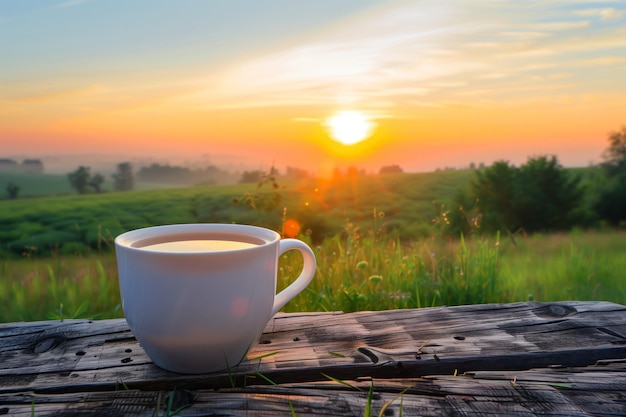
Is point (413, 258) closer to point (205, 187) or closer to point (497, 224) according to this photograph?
point (497, 224)

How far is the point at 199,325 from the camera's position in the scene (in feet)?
3.40

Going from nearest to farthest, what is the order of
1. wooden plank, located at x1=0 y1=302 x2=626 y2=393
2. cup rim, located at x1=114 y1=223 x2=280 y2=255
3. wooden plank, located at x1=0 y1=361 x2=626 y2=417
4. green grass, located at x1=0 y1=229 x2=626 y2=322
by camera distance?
wooden plank, located at x1=0 y1=361 x2=626 y2=417, wooden plank, located at x1=0 y1=302 x2=626 y2=393, cup rim, located at x1=114 y1=223 x2=280 y2=255, green grass, located at x1=0 y1=229 x2=626 y2=322

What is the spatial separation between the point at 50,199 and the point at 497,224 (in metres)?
10.2

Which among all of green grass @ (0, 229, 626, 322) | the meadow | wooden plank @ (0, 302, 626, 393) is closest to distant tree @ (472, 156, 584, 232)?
the meadow

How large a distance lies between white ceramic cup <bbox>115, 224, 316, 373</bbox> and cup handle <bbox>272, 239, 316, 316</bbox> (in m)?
0.08

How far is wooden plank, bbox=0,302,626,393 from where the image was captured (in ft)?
3.53

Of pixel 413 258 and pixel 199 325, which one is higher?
pixel 199 325

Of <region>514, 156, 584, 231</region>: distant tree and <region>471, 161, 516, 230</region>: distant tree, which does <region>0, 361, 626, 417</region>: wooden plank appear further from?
<region>514, 156, 584, 231</region>: distant tree

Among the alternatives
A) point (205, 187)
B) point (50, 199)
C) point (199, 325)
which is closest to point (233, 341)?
point (199, 325)

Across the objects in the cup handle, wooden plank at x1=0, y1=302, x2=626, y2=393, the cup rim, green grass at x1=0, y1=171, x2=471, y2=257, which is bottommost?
green grass at x1=0, y1=171, x2=471, y2=257

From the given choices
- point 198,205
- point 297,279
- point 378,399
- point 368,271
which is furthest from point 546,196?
point 378,399

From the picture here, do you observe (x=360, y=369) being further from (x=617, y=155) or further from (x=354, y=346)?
(x=617, y=155)

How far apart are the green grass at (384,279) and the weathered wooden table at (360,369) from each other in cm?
70

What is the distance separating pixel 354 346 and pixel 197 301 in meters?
0.40
